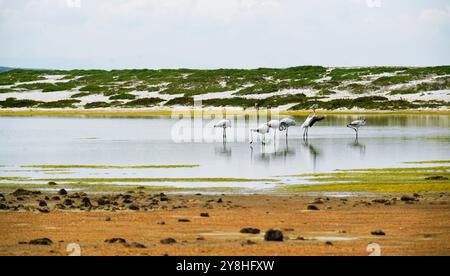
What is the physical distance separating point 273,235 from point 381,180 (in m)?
11.3

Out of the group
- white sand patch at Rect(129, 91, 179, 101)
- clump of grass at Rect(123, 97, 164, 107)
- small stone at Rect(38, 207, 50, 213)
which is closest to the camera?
small stone at Rect(38, 207, 50, 213)

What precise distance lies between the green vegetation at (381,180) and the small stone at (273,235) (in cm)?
851

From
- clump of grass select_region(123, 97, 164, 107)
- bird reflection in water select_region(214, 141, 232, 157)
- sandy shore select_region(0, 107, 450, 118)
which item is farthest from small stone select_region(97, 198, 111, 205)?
clump of grass select_region(123, 97, 164, 107)

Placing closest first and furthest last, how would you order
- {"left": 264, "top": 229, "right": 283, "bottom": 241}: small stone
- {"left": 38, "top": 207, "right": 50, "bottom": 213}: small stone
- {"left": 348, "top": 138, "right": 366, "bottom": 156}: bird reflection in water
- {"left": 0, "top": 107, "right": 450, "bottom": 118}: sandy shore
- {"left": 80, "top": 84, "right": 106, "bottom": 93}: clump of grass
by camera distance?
{"left": 264, "top": 229, "right": 283, "bottom": 241}: small stone, {"left": 38, "top": 207, "right": 50, "bottom": 213}: small stone, {"left": 348, "top": 138, "right": 366, "bottom": 156}: bird reflection in water, {"left": 0, "top": 107, "right": 450, "bottom": 118}: sandy shore, {"left": 80, "top": 84, "right": 106, "bottom": 93}: clump of grass

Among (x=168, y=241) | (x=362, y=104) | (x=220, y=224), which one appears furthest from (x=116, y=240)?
(x=362, y=104)

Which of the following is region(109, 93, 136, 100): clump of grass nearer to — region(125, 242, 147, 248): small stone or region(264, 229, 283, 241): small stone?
region(264, 229, 283, 241): small stone

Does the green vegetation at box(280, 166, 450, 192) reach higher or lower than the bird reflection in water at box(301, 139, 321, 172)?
higher

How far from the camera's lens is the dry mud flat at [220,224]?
14.0 metres

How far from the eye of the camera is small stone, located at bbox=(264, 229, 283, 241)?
48.0ft

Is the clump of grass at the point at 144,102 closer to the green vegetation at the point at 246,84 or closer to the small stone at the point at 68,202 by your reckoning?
the green vegetation at the point at 246,84

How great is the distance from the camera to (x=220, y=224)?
55.2 ft

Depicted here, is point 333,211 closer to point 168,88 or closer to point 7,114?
point 7,114

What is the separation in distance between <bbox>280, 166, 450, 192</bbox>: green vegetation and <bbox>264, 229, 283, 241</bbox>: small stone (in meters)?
8.51

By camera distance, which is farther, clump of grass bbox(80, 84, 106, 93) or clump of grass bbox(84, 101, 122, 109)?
clump of grass bbox(80, 84, 106, 93)
